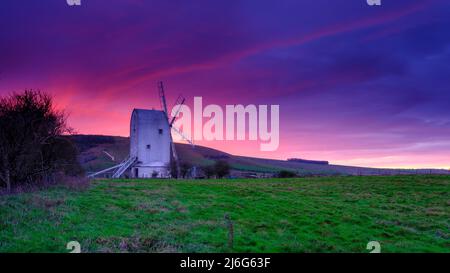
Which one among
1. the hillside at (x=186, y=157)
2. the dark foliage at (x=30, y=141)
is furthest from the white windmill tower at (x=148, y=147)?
the hillside at (x=186, y=157)

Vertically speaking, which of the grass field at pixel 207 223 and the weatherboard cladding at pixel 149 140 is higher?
the weatherboard cladding at pixel 149 140

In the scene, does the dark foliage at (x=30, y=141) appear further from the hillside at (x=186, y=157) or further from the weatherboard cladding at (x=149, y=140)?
the hillside at (x=186, y=157)

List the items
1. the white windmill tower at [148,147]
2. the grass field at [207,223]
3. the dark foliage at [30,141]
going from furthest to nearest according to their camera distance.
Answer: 1. the white windmill tower at [148,147]
2. the dark foliage at [30,141]
3. the grass field at [207,223]

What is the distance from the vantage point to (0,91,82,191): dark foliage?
2489cm

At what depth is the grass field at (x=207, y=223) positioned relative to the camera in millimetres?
13219

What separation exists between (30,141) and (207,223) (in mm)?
15892

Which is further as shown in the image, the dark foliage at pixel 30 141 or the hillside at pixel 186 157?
the hillside at pixel 186 157

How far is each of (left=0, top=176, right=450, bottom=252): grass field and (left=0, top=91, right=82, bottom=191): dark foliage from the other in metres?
3.42

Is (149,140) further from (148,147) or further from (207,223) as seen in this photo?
(207,223)

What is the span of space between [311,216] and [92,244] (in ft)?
39.4

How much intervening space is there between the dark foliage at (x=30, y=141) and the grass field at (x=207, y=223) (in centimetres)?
342
